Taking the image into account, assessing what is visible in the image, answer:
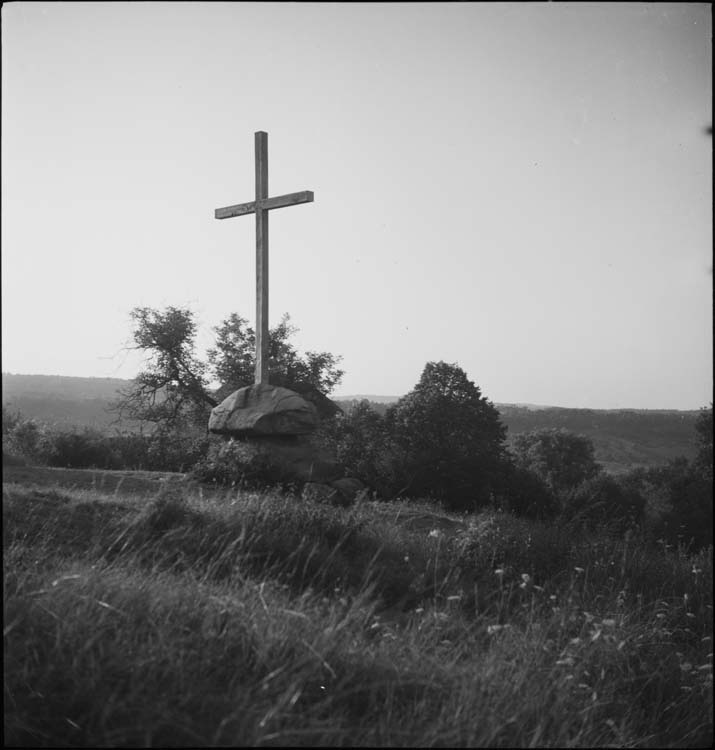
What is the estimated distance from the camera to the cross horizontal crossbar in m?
9.79

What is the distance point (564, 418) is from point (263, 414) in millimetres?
29918

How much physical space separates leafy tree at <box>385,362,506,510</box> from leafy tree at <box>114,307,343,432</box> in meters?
2.23

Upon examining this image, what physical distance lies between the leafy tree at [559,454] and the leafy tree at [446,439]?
12.4m

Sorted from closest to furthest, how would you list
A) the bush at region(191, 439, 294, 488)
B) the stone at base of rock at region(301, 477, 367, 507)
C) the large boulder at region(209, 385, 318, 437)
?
the stone at base of rock at region(301, 477, 367, 507) < the bush at region(191, 439, 294, 488) < the large boulder at region(209, 385, 318, 437)

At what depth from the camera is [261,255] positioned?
404 inches

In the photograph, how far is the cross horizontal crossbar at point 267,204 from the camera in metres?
9.79

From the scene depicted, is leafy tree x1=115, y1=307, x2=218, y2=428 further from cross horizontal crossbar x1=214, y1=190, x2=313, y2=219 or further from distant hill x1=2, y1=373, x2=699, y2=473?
cross horizontal crossbar x1=214, y1=190, x2=313, y2=219

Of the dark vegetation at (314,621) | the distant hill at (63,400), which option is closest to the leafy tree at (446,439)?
the dark vegetation at (314,621)

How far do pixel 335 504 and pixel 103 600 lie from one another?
5.71 meters

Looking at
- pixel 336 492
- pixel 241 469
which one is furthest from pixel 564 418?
pixel 241 469

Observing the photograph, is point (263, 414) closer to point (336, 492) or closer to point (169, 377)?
point (336, 492)

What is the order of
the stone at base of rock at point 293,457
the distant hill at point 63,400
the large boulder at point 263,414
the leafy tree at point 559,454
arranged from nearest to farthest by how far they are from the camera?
the stone at base of rock at point 293,457, the large boulder at point 263,414, the distant hill at point 63,400, the leafy tree at point 559,454

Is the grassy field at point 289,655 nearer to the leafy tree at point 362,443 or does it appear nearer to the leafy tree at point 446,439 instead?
the leafy tree at point 362,443

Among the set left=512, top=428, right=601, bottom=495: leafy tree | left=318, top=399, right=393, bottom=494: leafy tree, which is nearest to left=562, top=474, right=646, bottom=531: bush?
left=512, top=428, right=601, bottom=495: leafy tree
